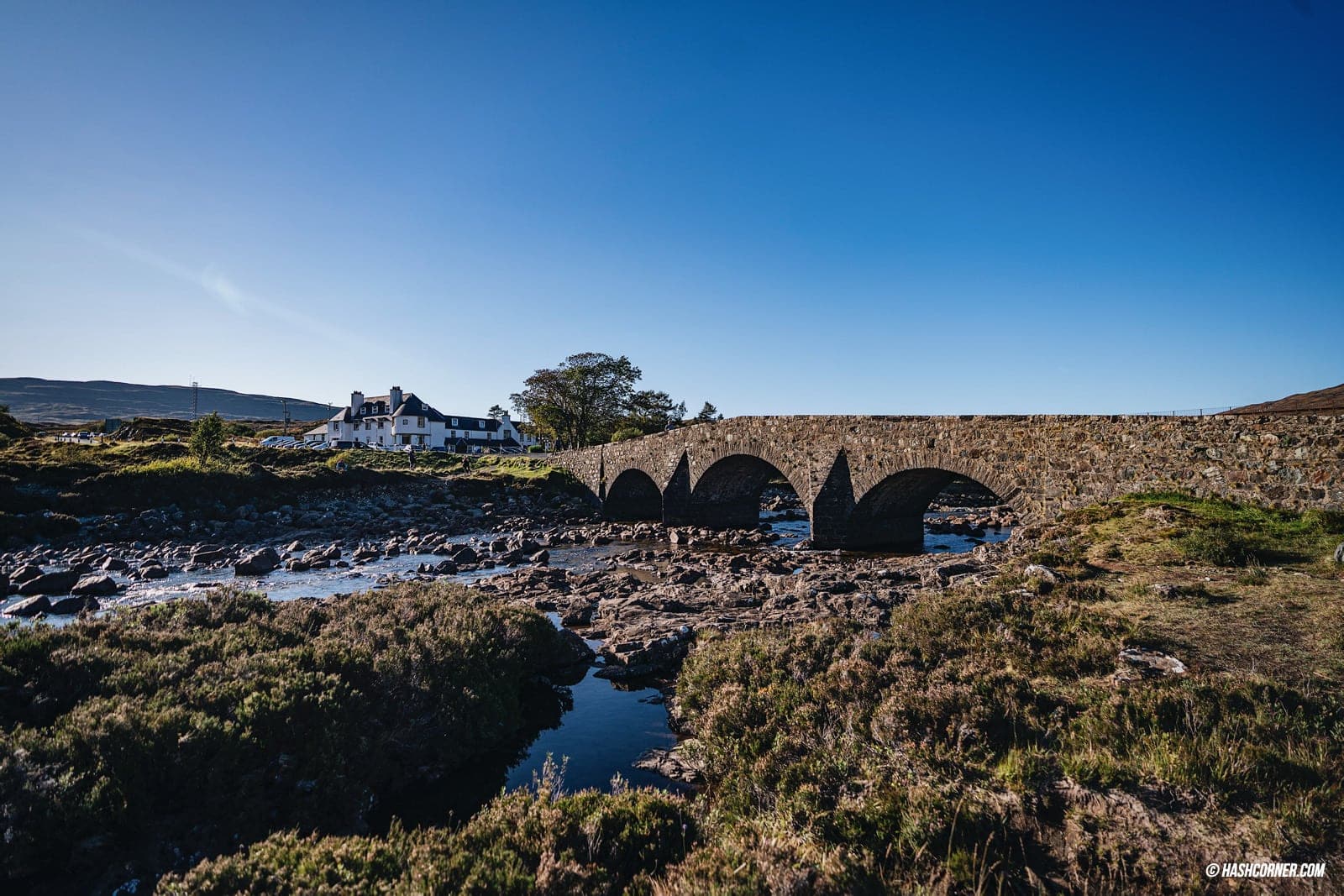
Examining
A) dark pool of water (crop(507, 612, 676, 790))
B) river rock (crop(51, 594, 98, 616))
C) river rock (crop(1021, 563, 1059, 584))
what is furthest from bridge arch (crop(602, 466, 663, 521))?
dark pool of water (crop(507, 612, 676, 790))

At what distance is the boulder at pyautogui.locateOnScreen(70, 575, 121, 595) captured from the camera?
18.4 meters

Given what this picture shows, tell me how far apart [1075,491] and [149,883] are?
66.1 feet

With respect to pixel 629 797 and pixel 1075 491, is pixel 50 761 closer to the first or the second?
pixel 629 797

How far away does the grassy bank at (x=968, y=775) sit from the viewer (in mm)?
4328

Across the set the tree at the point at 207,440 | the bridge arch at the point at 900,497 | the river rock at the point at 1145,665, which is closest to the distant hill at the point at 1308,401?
the bridge arch at the point at 900,497

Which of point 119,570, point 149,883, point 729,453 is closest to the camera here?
point 149,883

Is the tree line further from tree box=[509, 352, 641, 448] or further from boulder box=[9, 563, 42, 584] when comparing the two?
boulder box=[9, 563, 42, 584]

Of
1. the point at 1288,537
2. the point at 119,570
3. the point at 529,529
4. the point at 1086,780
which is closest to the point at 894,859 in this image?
the point at 1086,780

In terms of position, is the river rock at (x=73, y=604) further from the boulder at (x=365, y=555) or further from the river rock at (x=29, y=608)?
the boulder at (x=365, y=555)

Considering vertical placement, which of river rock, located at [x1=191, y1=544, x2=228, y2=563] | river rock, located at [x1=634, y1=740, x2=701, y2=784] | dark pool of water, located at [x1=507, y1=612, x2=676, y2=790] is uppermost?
river rock, located at [x1=634, y1=740, x2=701, y2=784]

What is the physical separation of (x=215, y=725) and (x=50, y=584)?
1891cm

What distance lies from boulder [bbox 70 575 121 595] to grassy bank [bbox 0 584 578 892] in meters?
11.5

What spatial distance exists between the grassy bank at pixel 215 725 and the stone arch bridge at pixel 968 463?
15740 mm

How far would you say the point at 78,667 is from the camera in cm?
748
